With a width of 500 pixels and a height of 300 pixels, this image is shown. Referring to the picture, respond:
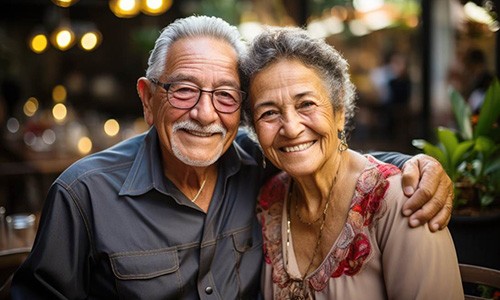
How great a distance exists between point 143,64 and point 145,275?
1007cm

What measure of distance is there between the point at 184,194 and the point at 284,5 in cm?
613

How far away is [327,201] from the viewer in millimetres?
2018

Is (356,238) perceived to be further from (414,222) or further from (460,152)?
(460,152)

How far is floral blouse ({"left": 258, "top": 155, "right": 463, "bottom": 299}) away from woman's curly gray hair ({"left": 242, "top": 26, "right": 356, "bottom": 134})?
287 mm

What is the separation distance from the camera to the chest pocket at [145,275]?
6.29 feet

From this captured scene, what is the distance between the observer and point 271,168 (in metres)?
2.37

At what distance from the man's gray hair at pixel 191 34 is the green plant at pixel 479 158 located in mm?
1013

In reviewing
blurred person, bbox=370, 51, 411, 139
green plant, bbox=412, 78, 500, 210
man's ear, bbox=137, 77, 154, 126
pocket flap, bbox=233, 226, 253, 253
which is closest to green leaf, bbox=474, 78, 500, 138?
green plant, bbox=412, 78, 500, 210

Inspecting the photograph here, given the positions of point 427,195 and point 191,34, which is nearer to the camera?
point 427,195

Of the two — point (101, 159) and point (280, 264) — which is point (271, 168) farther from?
point (101, 159)

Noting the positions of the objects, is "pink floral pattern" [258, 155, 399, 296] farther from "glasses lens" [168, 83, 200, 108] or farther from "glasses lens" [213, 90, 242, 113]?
"glasses lens" [168, 83, 200, 108]

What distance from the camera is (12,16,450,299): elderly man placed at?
1.92 metres

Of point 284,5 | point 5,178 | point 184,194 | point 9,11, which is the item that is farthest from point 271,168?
point 9,11

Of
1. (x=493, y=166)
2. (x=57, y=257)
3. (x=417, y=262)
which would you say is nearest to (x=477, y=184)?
(x=493, y=166)
